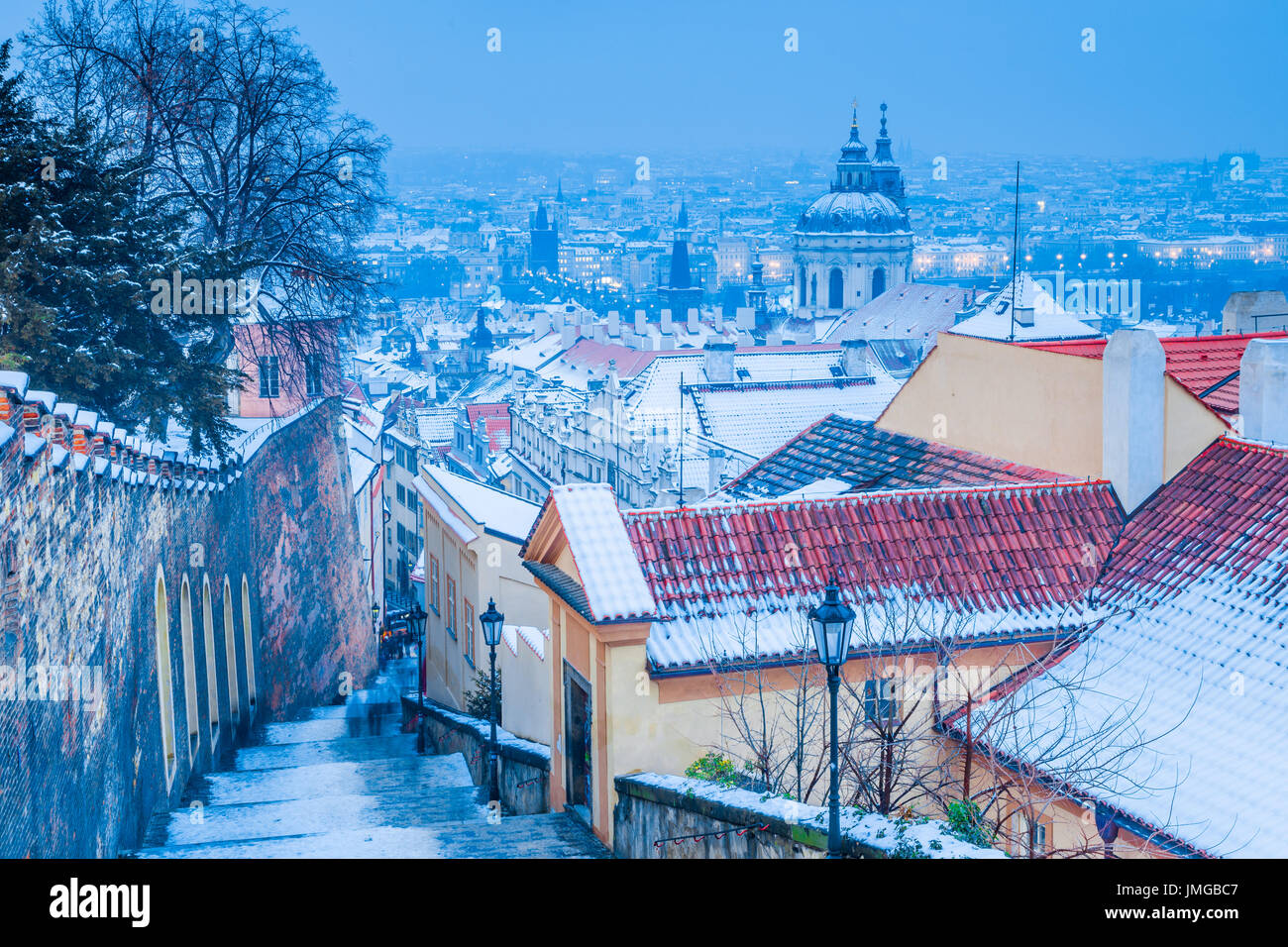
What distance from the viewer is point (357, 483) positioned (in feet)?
151

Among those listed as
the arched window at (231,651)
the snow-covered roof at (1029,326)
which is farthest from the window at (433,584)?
the snow-covered roof at (1029,326)

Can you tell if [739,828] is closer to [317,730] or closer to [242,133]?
[317,730]

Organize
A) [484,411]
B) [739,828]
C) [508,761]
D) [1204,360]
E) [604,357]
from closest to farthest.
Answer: [739,828] < [508,761] < [1204,360] < [484,411] < [604,357]

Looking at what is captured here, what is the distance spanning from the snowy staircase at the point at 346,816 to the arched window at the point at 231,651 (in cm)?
57

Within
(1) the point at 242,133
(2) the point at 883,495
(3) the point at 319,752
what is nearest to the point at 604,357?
(1) the point at 242,133

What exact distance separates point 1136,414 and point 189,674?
9.42m

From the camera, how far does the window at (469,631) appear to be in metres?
19.7

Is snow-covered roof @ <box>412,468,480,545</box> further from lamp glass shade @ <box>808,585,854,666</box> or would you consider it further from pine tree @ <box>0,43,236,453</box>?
lamp glass shade @ <box>808,585,854,666</box>

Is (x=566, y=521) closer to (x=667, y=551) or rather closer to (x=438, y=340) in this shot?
(x=667, y=551)

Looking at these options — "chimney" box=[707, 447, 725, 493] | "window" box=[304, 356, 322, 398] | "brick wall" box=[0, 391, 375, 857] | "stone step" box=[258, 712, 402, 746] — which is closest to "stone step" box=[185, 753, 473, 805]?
"brick wall" box=[0, 391, 375, 857]

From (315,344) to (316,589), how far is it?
14.8 feet

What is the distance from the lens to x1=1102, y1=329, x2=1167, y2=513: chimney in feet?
42.4

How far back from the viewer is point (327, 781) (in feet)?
45.2
